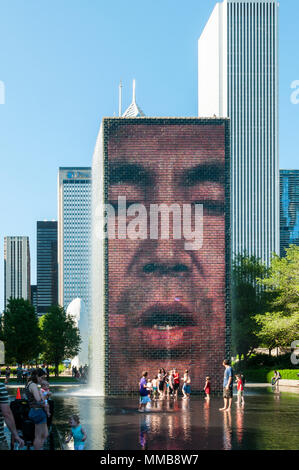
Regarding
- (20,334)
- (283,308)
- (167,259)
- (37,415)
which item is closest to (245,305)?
(283,308)

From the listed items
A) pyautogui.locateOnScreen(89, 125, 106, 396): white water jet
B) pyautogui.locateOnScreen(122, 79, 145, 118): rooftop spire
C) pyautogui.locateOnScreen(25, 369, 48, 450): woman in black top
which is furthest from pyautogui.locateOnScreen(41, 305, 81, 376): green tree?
pyautogui.locateOnScreen(25, 369, 48, 450): woman in black top

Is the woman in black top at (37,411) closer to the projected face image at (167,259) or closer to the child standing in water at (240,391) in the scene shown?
the child standing in water at (240,391)

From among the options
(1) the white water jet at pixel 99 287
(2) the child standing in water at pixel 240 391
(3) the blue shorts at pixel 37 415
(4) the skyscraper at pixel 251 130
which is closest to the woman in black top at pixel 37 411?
(3) the blue shorts at pixel 37 415

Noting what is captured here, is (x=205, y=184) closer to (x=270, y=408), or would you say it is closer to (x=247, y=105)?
(x=270, y=408)

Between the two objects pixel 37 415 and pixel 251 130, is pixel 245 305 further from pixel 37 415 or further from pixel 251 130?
pixel 251 130

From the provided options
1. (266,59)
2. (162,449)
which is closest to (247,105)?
(266,59)
